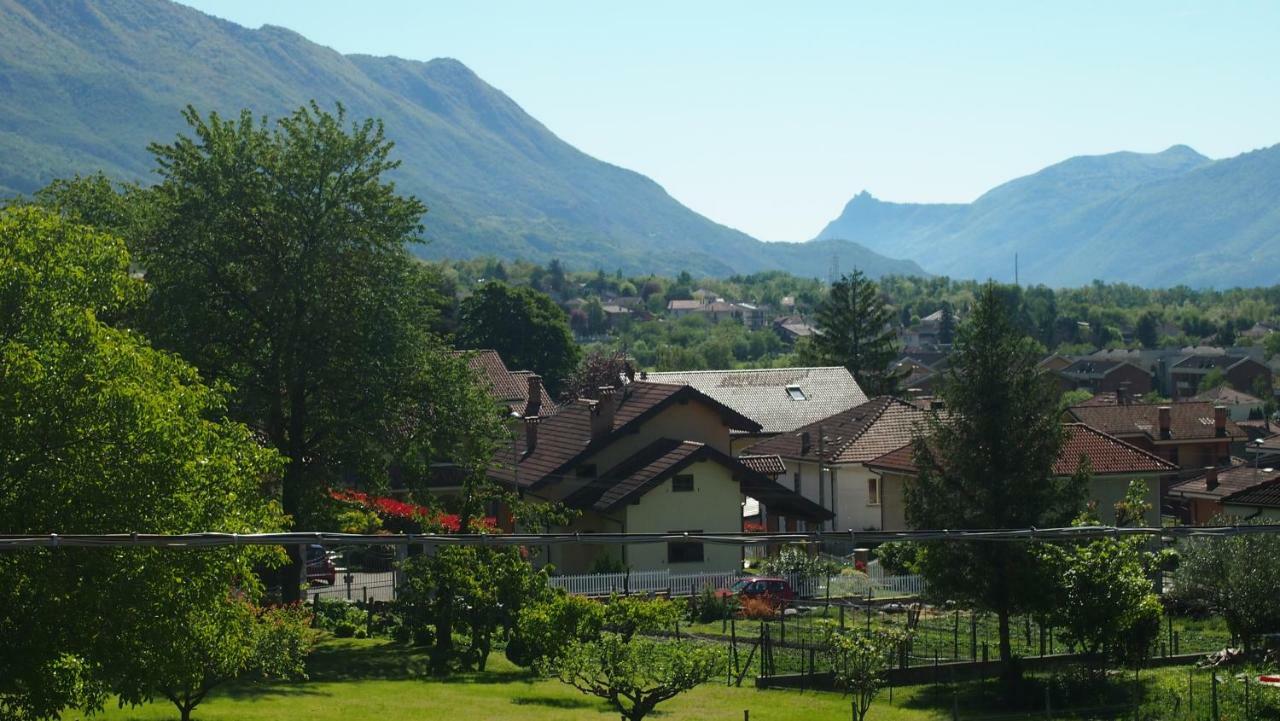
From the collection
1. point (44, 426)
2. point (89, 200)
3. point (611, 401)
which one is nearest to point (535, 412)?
point (611, 401)

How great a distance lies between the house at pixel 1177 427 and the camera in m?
76.8

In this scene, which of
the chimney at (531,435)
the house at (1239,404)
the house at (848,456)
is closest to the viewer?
the chimney at (531,435)

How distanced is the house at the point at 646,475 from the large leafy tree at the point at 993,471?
1301 cm

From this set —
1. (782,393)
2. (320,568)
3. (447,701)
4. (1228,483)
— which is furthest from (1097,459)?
(447,701)

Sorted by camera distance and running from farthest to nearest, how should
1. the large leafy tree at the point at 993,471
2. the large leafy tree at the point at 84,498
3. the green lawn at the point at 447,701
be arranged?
→ the large leafy tree at the point at 993,471 < the green lawn at the point at 447,701 < the large leafy tree at the point at 84,498

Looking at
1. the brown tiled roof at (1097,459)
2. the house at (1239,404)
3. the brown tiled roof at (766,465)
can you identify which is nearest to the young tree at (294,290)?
the brown tiled roof at (766,465)

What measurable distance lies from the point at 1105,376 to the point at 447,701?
128 meters

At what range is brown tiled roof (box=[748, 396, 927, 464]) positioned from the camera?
52656 millimetres

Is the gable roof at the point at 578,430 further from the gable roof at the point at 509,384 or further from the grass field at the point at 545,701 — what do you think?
the grass field at the point at 545,701

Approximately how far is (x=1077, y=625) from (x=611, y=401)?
22.2 meters

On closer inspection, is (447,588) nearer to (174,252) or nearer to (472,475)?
(472,475)

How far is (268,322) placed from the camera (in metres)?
33.3

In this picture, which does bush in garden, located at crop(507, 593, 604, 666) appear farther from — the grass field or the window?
the window

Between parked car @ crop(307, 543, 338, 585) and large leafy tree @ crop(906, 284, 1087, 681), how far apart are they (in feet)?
66.3
